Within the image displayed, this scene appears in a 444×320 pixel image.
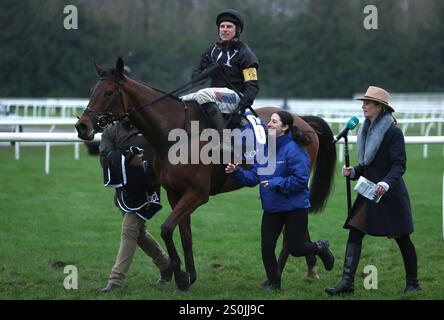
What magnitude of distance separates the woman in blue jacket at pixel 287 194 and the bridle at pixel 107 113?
1082 mm

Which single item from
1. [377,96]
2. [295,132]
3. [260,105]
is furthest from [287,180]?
[260,105]

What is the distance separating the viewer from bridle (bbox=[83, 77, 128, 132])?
19.1 ft

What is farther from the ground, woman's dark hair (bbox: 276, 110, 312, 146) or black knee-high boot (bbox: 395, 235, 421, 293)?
woman's dark hair (bbox: 276, 110, 312, 146)

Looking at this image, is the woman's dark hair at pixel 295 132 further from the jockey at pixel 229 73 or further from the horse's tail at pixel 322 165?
the horse's tail at pixel 322 165

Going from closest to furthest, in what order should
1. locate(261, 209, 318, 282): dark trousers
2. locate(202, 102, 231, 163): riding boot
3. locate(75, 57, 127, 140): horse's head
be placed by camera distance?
locate(75, 57, 127, 140): horse's head
locate(261, 209, 318, 282): dark trousers
locate(202, 102, 231, 163): riding boot

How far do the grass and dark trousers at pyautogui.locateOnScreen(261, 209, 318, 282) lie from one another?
35cm

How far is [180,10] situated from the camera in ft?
159

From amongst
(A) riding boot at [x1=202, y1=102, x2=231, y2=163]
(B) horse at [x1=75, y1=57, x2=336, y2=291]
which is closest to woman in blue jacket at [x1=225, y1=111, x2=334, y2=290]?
(A) riding boot at [x1=202, y1=102, x2=231, y2=163]

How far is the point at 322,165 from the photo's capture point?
789 centimetres

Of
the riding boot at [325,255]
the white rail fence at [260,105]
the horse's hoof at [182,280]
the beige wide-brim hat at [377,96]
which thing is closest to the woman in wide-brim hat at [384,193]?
the beige wide-brim hat at [377,96]

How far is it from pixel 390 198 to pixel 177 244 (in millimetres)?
3459

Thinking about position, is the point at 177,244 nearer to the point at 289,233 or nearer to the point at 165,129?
the point at 165,129

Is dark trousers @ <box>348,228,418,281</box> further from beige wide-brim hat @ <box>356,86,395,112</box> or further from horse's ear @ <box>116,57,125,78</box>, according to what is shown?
horse's ear @ <box>116,57,125,78</box>

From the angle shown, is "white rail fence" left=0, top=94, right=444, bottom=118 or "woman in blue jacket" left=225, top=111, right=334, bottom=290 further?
"white rail fence" left=0, top=94, right=444, bottom=118
